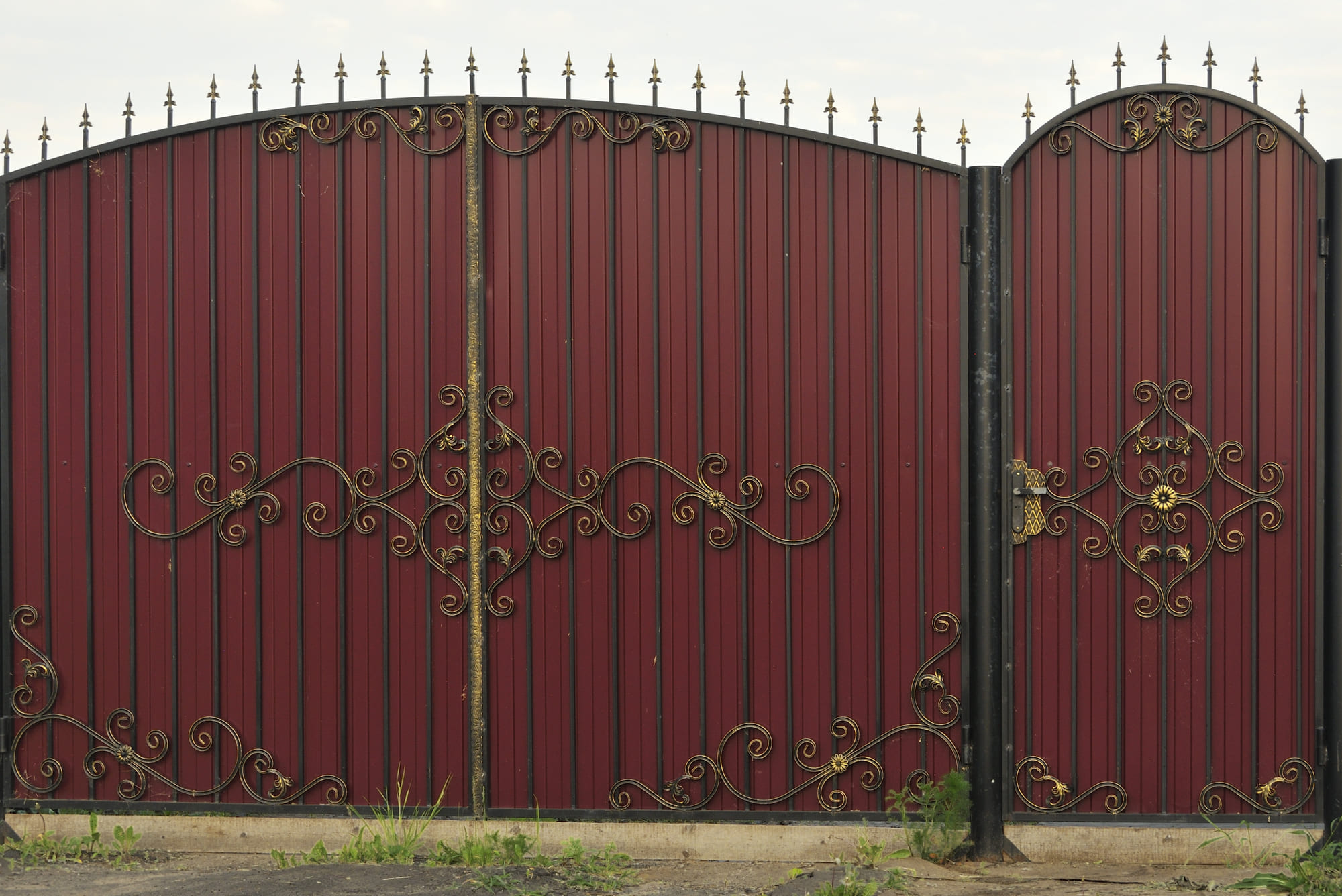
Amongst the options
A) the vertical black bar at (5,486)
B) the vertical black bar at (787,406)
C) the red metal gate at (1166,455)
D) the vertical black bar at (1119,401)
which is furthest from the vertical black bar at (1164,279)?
the vertical black bar at (5,486)

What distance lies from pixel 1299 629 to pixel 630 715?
100 inches

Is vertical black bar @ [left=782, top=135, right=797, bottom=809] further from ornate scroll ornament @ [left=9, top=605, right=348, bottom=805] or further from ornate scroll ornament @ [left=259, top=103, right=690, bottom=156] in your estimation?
ornate scroll ornament @ [left=9, top=605, right=348, bottom=805]

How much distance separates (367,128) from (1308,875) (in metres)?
4.46

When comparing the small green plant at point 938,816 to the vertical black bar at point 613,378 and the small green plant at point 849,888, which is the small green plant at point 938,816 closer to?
the small green plant at point 849,888

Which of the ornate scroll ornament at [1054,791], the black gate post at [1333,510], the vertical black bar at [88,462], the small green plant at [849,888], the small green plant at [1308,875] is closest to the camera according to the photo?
the small green plant at [849,888]

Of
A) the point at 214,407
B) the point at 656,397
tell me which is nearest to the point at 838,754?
the point at 656,397

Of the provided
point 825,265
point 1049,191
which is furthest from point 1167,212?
point 825,265

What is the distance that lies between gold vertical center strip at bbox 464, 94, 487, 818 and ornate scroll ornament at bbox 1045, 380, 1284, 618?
2.17 meters

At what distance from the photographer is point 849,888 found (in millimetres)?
4430

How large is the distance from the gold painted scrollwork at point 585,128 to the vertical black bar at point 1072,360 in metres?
1.45

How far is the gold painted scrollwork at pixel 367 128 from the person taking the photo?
4973mm

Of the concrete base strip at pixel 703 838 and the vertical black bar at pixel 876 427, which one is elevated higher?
the vertical black bar at pixel 876 427

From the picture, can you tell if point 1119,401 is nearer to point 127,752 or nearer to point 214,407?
point 214,407

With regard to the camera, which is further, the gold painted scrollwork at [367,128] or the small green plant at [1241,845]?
the gold painted scrollwork at [367,128]
